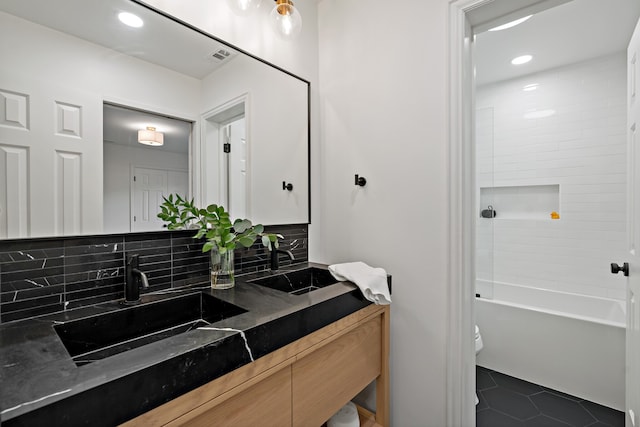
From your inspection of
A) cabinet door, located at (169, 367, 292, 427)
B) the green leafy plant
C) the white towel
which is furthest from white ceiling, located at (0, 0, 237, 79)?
cabinet door, located at (169, 367, 292, 427)

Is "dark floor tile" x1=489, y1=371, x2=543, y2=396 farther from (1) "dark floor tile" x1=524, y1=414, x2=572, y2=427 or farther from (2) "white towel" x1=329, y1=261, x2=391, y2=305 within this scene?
(2) "white towel" x1=329, y1=261, x2=391, y2=305

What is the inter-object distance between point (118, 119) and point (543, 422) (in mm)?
2599

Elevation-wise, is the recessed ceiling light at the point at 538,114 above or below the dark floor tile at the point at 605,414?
above

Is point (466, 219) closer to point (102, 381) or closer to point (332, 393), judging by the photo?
point (332, 393)

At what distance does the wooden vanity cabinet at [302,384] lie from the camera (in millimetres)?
704

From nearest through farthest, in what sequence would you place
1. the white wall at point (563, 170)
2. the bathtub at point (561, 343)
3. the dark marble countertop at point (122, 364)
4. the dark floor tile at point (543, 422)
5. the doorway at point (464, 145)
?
1. the dark marble countertop at point (122, 364)
2. the doorway at point (464, 145)
3. the dark floor tile at point (543, 422)
4. the bathtub at point (561, 343)
5. the white wall at point (563, 170)

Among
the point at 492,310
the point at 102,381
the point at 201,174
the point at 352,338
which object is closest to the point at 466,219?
the point at 352,338

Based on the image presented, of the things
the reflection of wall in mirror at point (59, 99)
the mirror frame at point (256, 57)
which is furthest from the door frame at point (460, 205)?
the reflection of wall in mirror at point (59, 99)

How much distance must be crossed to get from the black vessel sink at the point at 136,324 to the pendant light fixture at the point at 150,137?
60cm

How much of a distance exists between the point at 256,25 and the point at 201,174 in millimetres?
802

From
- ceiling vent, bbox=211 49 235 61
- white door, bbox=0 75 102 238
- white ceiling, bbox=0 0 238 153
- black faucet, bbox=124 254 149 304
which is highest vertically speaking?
ceiling vent, bbox=211 49 235 61

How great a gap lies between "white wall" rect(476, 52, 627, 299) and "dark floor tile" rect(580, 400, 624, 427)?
3.13ft

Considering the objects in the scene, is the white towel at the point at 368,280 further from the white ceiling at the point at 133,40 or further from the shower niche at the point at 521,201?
the shower niche at the point at 521,201

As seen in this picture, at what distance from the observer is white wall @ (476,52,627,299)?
2375mm
